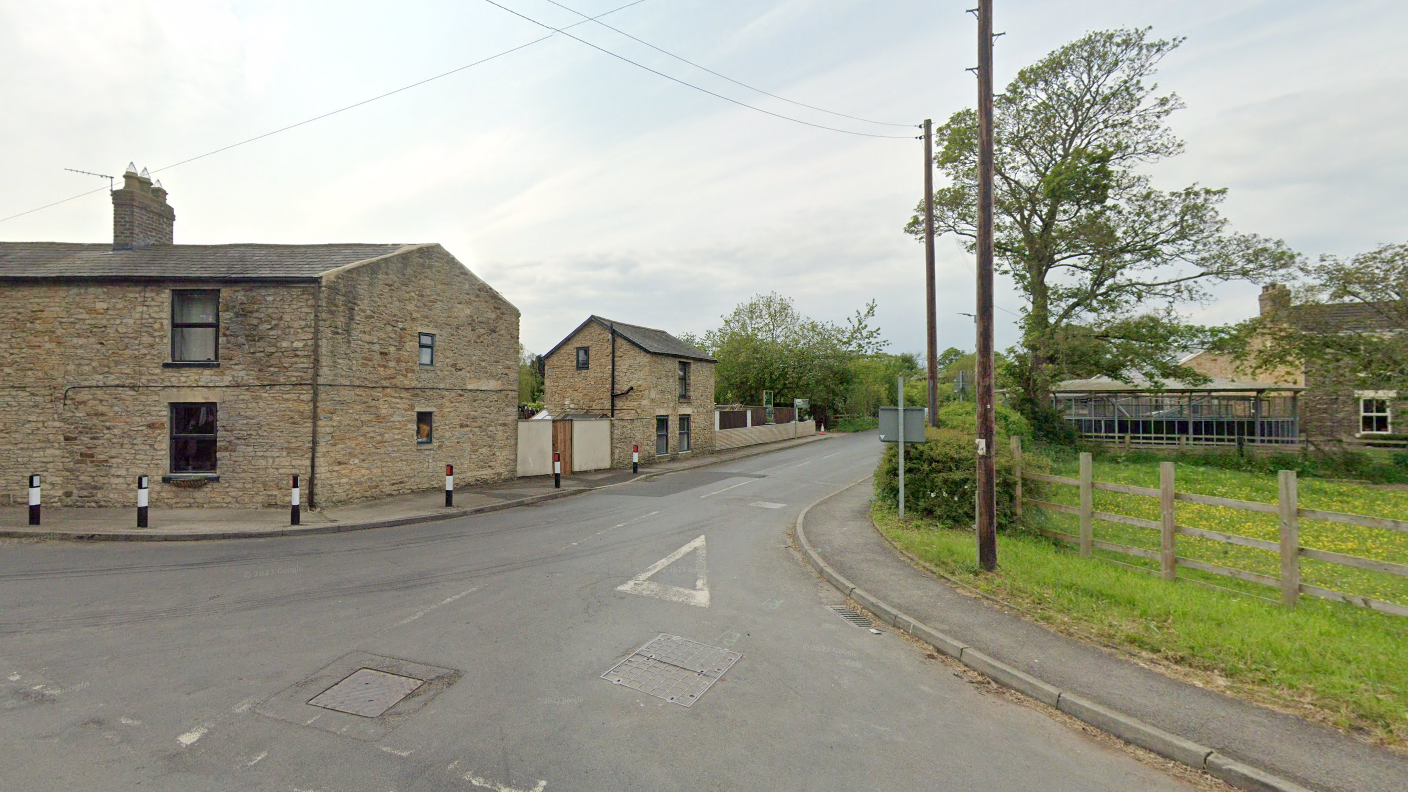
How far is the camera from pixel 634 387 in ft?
78.3

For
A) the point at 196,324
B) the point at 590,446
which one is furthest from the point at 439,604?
the point at 590,446

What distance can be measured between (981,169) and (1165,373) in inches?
637

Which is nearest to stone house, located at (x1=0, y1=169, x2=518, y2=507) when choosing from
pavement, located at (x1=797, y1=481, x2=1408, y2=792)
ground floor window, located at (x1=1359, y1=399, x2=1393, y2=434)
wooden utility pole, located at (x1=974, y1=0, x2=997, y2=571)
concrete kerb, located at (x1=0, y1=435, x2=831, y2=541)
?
concrete kerb, located at (x1=0, y1=435, x2=831, y2=541)

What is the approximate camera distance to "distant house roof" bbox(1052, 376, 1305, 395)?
21.6m

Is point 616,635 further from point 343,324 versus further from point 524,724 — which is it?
point 343,324

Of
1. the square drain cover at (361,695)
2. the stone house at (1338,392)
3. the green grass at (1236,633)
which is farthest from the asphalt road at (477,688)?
the stone house at (1338,392)

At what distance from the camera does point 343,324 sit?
1355 cm

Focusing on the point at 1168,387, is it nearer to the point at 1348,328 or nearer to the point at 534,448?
the point at 1348,328

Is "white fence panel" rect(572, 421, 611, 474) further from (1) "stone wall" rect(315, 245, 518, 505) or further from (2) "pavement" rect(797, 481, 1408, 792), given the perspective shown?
(2) "pavement" rect(797, 481, 1408, 792)

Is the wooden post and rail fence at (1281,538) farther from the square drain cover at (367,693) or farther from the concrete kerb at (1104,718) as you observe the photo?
the square drain cover at (367,693)

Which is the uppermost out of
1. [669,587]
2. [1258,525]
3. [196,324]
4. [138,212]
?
[138,212]

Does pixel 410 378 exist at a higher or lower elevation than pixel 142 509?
higher

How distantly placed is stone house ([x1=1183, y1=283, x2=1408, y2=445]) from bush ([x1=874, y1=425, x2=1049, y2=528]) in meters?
15.7

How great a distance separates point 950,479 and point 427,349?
1371 cm
